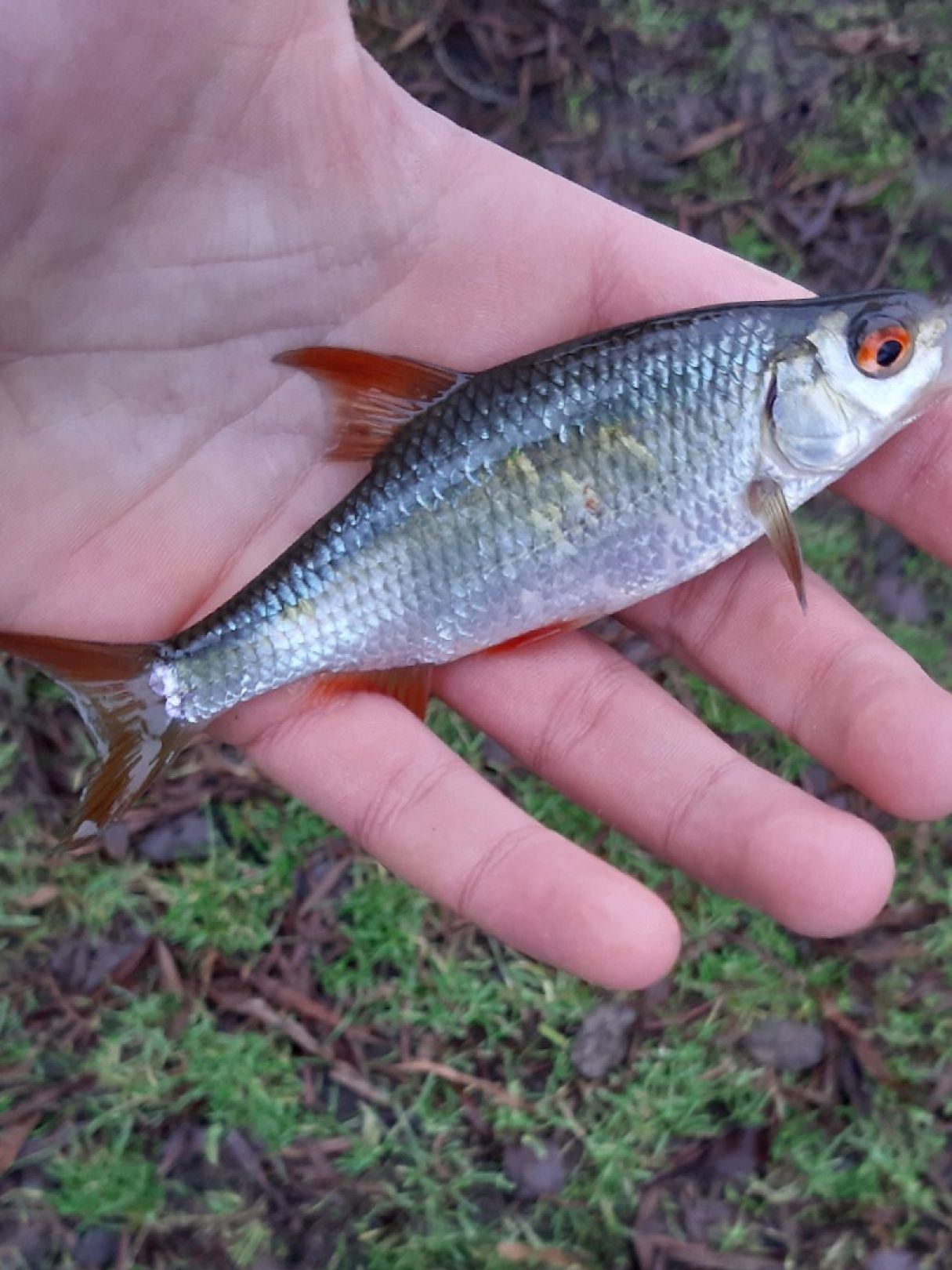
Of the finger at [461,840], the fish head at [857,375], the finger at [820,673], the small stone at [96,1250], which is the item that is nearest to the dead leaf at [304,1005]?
the small stone at [96,1250]

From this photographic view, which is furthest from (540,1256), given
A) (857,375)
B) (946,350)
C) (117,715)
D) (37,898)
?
(946,350)

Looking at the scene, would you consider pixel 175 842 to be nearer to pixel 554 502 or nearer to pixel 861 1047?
pixel 554 502

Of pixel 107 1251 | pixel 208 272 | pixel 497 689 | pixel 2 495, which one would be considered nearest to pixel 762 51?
pixel 208 272

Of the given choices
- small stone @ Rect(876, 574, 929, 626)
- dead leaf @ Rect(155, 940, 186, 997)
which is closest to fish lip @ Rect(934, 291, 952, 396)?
small stone @ Rect(876, 574, 929, 626)

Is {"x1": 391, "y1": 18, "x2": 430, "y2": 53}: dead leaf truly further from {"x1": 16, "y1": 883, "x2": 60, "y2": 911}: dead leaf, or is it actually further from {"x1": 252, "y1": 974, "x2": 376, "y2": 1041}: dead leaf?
{"x1": 252, "y1": 974, "x2": 376, "y2": 1041}: dead leaf

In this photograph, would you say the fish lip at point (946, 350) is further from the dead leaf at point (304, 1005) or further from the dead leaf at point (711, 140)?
the dead leaf at point (304, 1005)

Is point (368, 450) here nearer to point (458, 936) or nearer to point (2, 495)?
point (2, 495)
